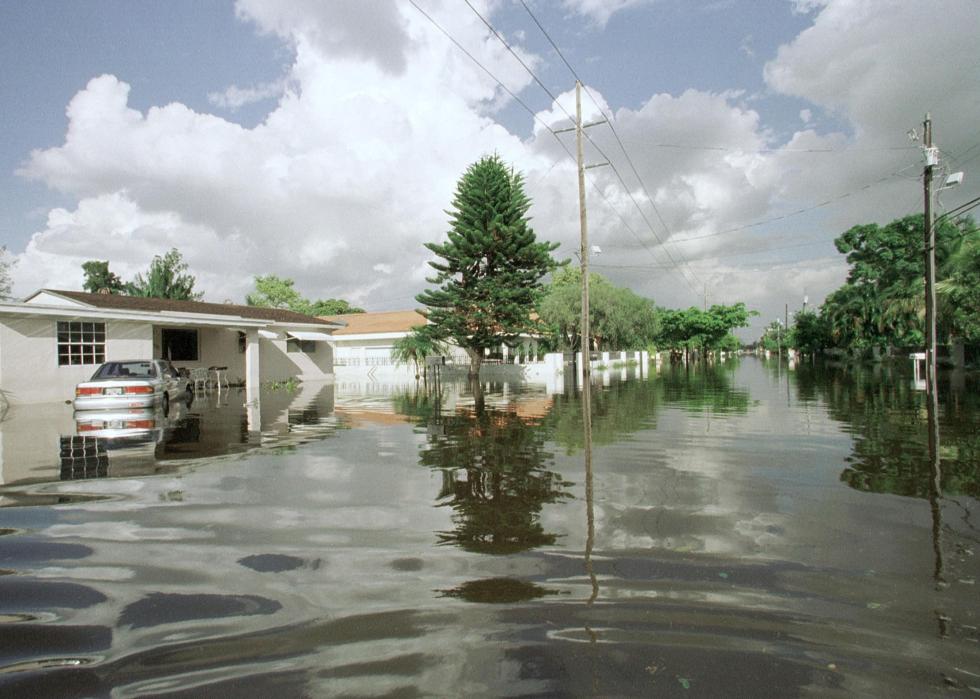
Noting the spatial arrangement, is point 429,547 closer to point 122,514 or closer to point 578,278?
point 122,514

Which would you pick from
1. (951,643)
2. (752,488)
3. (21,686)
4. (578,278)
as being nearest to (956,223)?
(578,278)

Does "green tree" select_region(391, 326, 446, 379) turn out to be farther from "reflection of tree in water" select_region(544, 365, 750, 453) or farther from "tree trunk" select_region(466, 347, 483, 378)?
"reflection of tree in water" select_region(544, 365, 750, 453)

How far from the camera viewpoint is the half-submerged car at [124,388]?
1391 cm

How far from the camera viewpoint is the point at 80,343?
19.5 meters

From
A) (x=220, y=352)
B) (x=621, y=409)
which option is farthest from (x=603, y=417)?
(x=220, y=352)

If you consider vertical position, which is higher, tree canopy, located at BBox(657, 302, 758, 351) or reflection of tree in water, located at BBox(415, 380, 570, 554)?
tree canopy, located at BBox(657, 302, 758, 351)

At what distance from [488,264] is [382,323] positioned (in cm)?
1263

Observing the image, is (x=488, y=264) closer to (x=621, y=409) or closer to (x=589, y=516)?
(x=621, y=409)

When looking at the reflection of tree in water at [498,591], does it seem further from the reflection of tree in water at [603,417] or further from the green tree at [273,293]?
the green tree at [273,293]

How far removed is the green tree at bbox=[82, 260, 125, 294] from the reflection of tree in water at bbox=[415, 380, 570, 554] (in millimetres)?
58567

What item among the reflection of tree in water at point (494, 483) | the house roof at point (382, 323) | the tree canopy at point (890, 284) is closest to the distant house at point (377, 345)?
the house roof at point (382, 323)

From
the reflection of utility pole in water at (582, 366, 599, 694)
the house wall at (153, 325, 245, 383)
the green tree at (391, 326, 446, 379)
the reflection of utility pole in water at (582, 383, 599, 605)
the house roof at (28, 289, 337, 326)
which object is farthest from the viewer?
the green tree at (391, 326, 446, 379)

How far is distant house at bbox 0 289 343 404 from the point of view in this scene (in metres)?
17.8

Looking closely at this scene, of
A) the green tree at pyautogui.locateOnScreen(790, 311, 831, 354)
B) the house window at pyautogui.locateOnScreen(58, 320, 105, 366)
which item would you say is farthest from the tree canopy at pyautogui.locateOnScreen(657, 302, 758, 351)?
the house window at pyautogui.locateOnScreen(58, 320, 105, 366)
